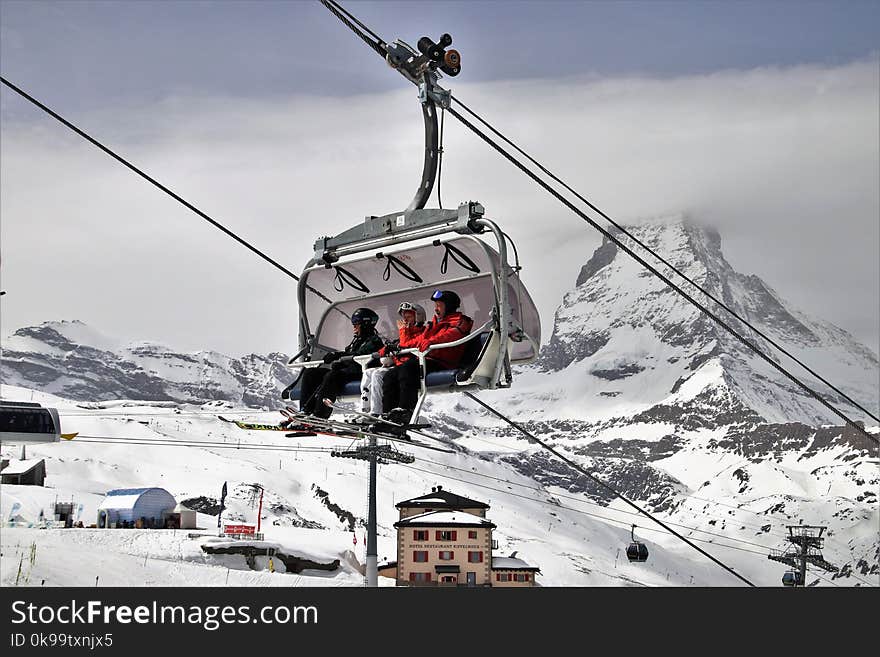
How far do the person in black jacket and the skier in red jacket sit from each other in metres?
0.74

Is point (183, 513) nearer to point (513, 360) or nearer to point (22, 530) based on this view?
point (22, 530)

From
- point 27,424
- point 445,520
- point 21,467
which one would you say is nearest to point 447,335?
point 27,424

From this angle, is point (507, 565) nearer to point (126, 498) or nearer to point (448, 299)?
point (126, 498)

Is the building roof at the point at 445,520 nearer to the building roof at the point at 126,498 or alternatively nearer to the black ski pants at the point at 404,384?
the building roof at the point at 126,498

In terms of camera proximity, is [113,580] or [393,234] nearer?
[393,234]

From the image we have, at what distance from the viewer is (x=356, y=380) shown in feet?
45.3

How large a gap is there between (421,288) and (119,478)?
143 meters

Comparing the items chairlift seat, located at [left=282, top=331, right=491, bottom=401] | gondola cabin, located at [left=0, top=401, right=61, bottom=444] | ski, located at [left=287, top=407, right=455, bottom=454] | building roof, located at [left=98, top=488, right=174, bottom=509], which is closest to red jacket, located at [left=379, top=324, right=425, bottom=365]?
chairlift seat, located at [left=282, top=331, right=491, bottom=401]

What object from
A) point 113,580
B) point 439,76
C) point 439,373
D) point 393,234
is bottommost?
point 439,373

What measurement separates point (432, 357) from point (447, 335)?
1.00 feet

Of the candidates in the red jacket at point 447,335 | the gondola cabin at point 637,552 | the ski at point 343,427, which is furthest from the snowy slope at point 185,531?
the red jacket at point 447,335
